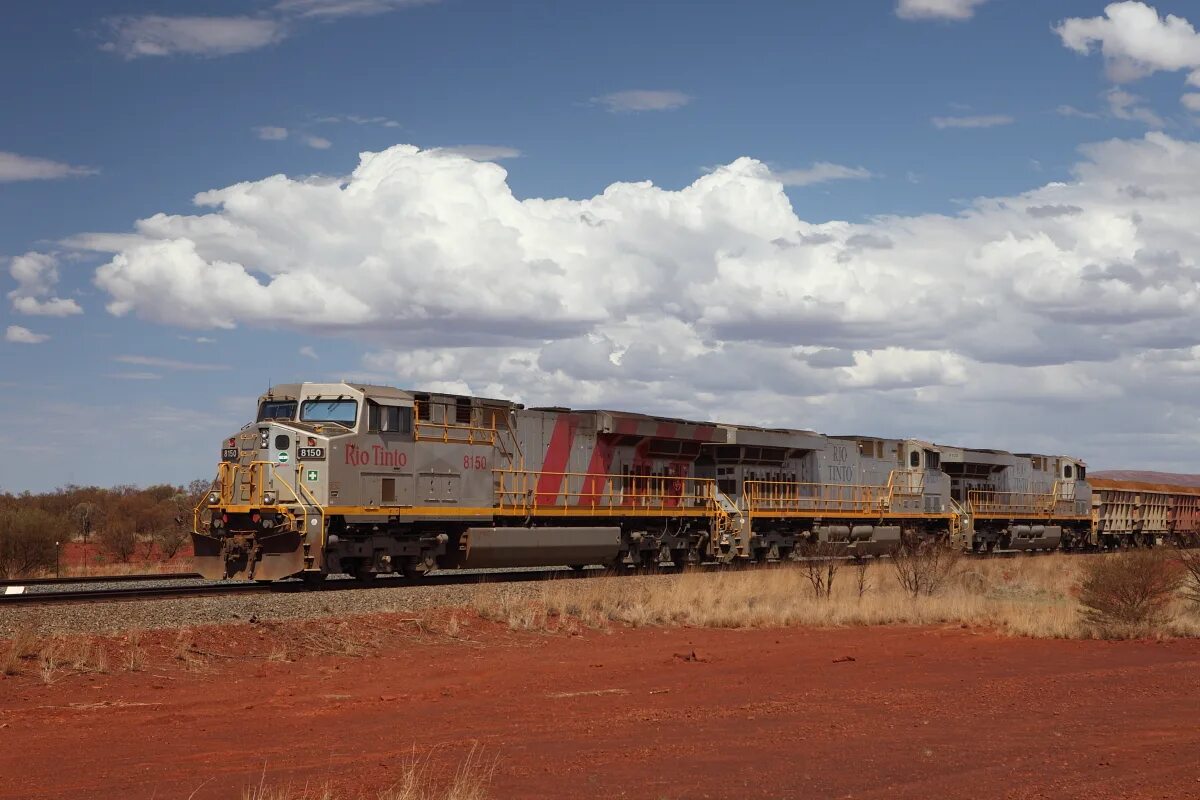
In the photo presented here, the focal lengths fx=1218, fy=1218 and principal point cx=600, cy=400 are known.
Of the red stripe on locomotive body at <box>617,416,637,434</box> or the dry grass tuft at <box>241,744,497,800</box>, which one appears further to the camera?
the red stripe on locomotive body at <box>617,416,637,434</box>

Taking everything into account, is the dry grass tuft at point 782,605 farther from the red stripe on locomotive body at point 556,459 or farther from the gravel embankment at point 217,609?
the red stripe on locomotive body at point 556,459

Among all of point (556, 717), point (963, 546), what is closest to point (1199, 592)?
point (556, 717)

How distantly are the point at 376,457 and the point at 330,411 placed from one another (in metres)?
1.22

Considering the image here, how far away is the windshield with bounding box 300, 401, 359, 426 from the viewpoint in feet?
71.9

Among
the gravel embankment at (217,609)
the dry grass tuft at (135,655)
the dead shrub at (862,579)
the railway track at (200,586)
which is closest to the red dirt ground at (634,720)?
the dry grass tuft at (135,655)

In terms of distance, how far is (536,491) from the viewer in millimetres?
25781

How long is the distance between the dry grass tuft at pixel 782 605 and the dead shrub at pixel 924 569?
5 centimetres

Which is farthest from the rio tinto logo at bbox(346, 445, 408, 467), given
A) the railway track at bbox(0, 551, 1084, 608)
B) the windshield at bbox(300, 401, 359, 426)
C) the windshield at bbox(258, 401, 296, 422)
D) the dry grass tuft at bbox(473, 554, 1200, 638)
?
the dry grass tuft at bbox(473, 554, 1200, 638)

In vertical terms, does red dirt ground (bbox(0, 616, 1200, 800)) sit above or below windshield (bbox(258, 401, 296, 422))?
below

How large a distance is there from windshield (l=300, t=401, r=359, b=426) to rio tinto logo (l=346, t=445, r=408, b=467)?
588 mm

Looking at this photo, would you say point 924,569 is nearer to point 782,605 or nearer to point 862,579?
point 862,579

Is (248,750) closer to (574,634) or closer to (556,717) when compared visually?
(556,717)

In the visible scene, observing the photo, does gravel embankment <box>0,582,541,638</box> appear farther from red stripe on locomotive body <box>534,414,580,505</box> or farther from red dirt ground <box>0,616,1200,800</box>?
red stripe on locomotive body <box>534,414,580,505</box>

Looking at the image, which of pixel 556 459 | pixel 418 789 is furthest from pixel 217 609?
pixel 556 459
